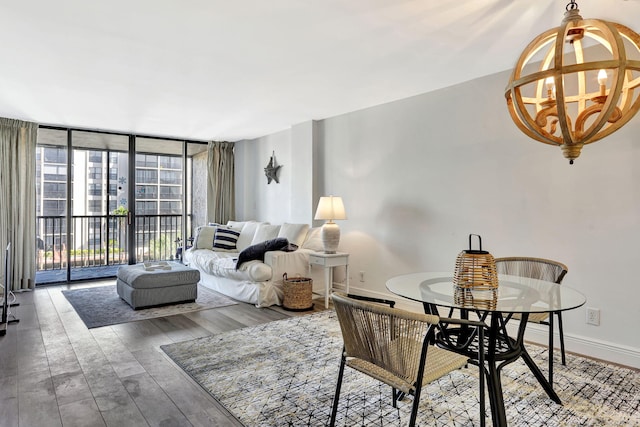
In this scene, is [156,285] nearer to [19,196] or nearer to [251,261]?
[251,261]

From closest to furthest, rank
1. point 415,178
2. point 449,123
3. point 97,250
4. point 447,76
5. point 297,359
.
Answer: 1. point 297,359
2. point 447,76
3. point 449,123
4. point 415,178
5. point 97,250

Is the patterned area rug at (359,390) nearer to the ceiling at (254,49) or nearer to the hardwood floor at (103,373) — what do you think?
the hardwood floor at (103,373)

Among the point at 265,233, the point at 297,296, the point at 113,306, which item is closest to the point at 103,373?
the point at 113,306

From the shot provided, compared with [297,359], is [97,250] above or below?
above

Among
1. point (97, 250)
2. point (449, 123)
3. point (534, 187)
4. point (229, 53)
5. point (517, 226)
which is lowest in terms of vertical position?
point (97, 250)

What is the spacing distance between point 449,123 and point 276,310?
8.72 feet

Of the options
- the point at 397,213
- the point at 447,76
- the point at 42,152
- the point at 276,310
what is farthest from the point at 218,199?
the point at 447,76

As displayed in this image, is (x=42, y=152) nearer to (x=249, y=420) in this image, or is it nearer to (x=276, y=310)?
(x=276, y=310)

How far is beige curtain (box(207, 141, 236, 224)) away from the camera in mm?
6941

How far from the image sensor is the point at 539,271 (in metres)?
2.71

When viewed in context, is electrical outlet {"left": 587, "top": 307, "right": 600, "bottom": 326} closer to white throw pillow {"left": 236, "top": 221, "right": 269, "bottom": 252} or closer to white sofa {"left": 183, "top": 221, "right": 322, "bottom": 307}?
white sofa {"left": 183, "top": 221, "right": 322, "bottom": 307}

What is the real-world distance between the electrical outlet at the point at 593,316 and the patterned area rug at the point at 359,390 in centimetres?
29

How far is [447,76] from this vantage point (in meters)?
3.57

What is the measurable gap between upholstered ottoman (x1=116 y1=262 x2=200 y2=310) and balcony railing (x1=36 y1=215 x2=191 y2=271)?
2064 millimetres
